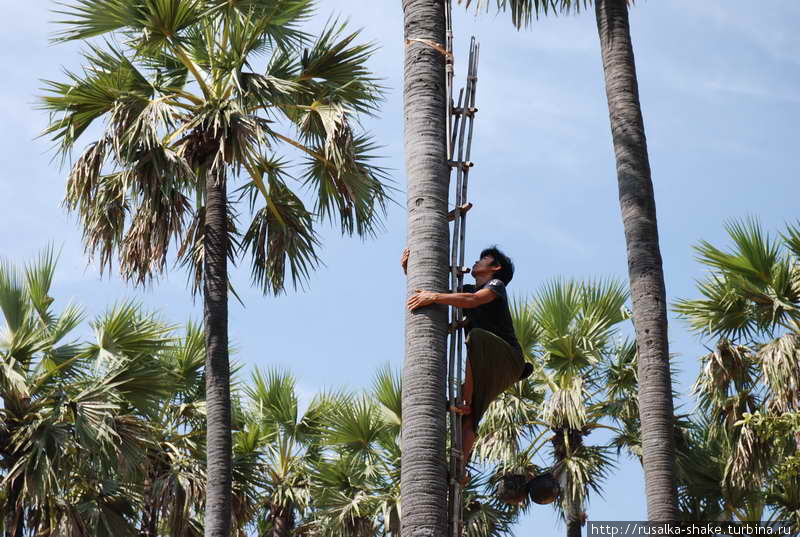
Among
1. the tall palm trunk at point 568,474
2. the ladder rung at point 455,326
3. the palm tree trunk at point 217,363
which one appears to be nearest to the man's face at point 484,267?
the ladder rung at point 455,326

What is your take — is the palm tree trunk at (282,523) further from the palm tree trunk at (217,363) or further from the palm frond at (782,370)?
the palm frond at (782,370)

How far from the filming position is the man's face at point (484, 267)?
8000mm

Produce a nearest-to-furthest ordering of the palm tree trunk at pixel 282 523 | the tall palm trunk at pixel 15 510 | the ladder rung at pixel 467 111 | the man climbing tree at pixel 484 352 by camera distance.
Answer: the man climbing tree at pixel 484 352 < the ladder rung at pixel 467 111 < the tall palm trunk at pixel 15 510 < the palm tree trunk at pixel 282 523

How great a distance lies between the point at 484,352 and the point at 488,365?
95mm

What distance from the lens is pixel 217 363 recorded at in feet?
43.3

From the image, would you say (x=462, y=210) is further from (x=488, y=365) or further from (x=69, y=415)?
(x=69, y=415)

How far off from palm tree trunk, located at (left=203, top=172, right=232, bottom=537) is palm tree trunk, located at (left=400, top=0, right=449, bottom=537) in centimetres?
627

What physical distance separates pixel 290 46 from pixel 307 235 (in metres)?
2.41

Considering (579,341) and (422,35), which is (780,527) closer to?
(579,341)

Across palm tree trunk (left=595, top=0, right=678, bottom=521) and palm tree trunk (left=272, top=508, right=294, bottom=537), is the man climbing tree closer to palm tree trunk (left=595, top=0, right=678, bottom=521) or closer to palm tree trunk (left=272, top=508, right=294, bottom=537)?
palm tree trunk (left=595, top=0, right=678, bottom=521)

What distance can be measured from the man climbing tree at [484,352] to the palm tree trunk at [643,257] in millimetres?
3169

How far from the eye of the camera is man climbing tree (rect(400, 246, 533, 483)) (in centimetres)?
704

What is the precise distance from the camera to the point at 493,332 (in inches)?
292

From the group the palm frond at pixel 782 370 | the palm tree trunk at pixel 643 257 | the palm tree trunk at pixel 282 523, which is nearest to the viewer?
the palm tree trunk at pixel 643 257
